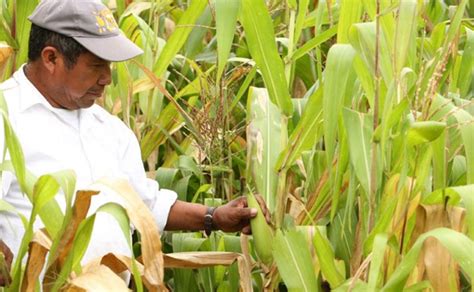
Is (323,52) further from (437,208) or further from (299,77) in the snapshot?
(437,208)

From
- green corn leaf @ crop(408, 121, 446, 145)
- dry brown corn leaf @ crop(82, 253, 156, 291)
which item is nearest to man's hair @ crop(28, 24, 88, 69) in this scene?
dry brown corn leaf @ crop(82, 253, 156, 291)

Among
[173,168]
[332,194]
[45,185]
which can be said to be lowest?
[173,168]

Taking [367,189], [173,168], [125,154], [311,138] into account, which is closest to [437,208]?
[367,189]

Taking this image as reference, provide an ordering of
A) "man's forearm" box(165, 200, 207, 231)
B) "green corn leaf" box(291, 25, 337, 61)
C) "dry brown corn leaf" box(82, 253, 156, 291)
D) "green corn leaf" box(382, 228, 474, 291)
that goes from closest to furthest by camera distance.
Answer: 1. "green corn leaf" box(382, 228, 474, 291)
2. "dry brown corn leaf" box(82, 253, 156, 291)
3. "green corn leaf" box(291, 25, 337, 61)
4. "man's forearm" box(165, 200, 207, 231)

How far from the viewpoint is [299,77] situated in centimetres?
370

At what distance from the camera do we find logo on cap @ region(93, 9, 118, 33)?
108 inches

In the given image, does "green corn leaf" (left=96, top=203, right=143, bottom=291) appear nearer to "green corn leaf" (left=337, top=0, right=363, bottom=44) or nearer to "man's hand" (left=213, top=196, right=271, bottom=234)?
"man's hand" (left=213, top=196, right=271, bottom=234)

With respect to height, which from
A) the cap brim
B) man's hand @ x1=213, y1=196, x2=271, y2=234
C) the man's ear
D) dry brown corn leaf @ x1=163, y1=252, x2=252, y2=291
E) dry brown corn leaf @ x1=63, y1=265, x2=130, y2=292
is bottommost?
dry brown corn leaf @ x1=163, y1=252, x2=252, y2=291

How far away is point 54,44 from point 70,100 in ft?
0.43

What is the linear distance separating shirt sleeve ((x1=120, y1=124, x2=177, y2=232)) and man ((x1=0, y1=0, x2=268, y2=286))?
0.06 m

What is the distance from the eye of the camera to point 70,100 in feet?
8.90

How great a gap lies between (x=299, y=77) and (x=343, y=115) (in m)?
1.18

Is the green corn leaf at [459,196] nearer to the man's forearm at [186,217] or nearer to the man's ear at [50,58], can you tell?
the man's forearm at [186,217]

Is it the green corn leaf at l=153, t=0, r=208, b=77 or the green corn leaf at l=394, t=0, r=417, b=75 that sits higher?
the green corn leaf at l=394, t=0, r=417, b=75
